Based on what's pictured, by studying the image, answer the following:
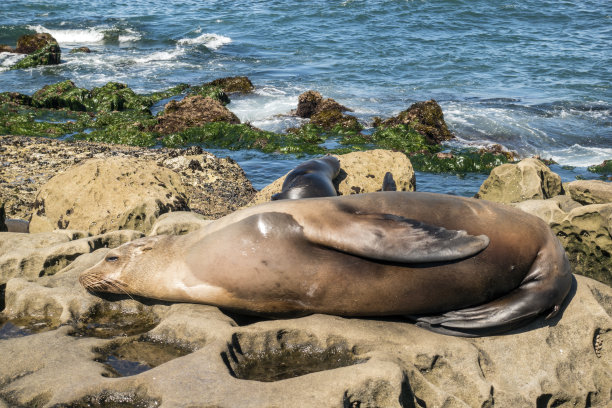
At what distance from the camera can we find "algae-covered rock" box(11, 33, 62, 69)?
25.0m

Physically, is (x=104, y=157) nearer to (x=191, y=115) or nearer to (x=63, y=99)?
(x=191, y=115)

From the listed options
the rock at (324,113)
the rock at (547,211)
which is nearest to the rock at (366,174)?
the rock at (547,211)

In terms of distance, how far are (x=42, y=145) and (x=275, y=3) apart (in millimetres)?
31417

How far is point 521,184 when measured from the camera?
863 cm

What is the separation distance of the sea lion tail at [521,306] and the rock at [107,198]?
3.61 m

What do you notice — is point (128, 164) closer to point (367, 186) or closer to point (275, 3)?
point (367, 186)

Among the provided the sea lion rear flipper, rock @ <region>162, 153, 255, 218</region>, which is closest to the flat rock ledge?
rock @ <region>162, 153, 255, 218</region>

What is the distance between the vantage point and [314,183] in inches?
295

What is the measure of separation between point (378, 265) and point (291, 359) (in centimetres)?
85

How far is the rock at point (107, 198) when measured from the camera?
6809 mm

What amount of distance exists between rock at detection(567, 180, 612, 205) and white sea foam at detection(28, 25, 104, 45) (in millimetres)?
29635

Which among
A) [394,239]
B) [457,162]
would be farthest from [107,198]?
[457,162]

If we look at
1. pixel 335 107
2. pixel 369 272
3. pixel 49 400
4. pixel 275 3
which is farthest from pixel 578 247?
pixel 275 3

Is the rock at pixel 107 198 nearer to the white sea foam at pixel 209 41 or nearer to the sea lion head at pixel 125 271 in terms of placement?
the sea lion head at pixel 125 271
